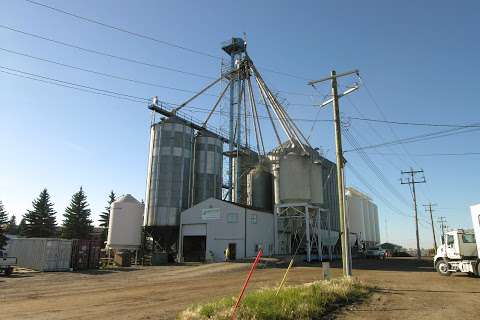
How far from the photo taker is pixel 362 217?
90438 millimetres

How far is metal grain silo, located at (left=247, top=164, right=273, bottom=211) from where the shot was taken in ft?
175

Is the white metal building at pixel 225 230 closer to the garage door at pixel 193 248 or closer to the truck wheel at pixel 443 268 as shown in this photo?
the garage door at pixel 193 248

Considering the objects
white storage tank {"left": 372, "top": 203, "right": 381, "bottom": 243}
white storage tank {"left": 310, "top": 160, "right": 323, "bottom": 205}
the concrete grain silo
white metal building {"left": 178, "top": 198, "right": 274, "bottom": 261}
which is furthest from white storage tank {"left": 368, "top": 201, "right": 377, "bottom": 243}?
the concrete grain silo

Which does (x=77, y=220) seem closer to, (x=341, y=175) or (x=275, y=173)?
(x=275, y=173)

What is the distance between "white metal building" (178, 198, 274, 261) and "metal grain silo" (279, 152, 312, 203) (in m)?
3.92

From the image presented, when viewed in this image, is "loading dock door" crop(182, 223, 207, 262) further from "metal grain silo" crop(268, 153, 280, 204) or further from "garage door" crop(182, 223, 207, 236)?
"metal grain silo" crop(268, 153, 280, 204)

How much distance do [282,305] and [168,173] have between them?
40.0 meters

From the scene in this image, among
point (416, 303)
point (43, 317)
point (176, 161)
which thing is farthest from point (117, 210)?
point (416, 303)

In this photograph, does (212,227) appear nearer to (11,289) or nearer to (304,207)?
(304,207)

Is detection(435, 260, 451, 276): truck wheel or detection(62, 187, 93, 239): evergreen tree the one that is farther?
detection(62, 187, 93, 239): evergreen tree

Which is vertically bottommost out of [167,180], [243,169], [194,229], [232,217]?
[194,229]

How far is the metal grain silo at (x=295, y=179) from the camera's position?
46375 millimetres

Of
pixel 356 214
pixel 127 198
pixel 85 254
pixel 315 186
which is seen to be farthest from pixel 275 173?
pixel 356 214

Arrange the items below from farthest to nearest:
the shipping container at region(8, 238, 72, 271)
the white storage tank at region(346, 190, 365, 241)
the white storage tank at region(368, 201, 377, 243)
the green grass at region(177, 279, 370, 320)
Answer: the white storage tank at region(368, 201, 377, 243) < the white storage tank at region(346, 190, 365, 241) < the shipping container at region(8, 238, 72, 271) < the green grass at region(177, 279, 370, 320)
